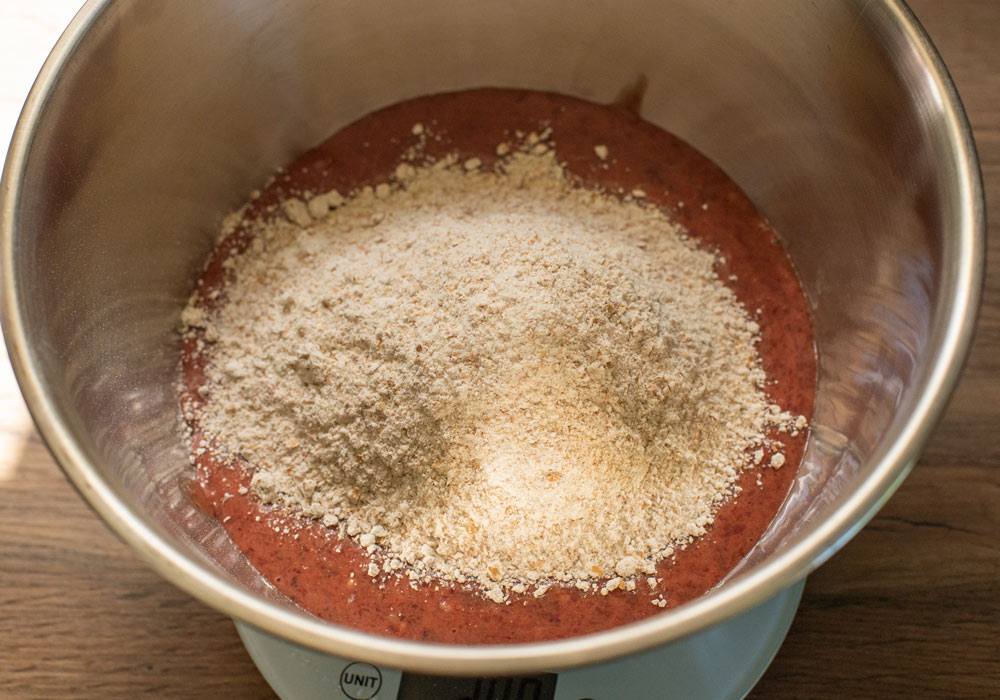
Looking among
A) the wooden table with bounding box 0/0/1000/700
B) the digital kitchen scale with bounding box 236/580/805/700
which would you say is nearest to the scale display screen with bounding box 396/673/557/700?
the digital kitchen scale with bounding box 236/580/805/700

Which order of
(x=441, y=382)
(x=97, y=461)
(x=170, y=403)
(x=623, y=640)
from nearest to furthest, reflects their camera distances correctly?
(x=623, y=640)
(x=97, y=461)
(x=441, y=382)
(x=170, y=403)

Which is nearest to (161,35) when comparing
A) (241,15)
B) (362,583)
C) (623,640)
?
(241,15)

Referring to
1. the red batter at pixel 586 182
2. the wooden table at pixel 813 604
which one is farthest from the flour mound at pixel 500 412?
the wooden table at pixel 813 604

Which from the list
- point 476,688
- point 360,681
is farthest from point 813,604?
point 360,681

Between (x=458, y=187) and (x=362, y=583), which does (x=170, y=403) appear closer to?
(x=362, y=583)

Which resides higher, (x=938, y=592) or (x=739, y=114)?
(x=739, y=114)

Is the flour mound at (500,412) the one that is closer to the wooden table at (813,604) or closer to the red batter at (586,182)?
the red batter at (586,182)

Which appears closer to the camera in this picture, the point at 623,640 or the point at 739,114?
the point at 623,640
